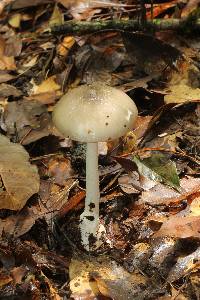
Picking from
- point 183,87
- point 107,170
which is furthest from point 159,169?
point 183,87

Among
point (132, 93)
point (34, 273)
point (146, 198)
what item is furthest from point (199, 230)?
point (132, 93)

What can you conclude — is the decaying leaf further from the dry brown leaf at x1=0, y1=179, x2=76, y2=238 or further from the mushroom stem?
the dry brown leaf at x1=0, y1=179, x2=76, y2=238

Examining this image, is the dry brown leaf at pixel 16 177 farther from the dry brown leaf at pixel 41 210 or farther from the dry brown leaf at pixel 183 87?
the dry brown leaf at pixel 183 87

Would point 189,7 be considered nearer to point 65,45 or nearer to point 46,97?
point 65,45

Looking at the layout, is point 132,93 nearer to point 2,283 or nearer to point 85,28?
point 85,28

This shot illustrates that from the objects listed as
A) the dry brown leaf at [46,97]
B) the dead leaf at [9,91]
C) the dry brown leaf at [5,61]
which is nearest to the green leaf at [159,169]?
the dry brown leaf at [46,97]
